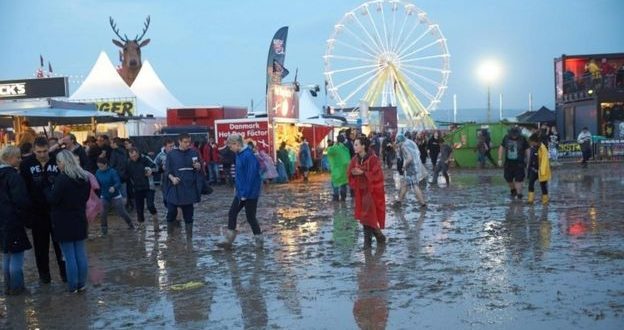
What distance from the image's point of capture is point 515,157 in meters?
14.6

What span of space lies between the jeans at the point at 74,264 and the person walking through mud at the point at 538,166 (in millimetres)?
9091

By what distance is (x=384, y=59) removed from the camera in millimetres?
46625

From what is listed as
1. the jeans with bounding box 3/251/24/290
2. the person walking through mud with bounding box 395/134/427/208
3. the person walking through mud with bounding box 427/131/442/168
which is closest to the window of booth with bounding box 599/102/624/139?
the person walking through mud with bounding box 427/131/442/168

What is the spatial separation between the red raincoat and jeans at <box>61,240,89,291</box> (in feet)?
11.5

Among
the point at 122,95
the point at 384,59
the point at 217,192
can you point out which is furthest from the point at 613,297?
the point at 384,59

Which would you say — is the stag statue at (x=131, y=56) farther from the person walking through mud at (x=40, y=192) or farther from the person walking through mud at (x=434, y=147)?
the person walking through mud at (x=40, y=192)

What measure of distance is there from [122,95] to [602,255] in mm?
27156

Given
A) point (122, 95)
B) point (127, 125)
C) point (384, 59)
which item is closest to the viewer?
point (127, 125)

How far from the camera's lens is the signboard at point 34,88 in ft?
56.5

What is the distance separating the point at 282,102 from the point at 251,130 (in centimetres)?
175

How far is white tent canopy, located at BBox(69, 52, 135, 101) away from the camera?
1284 inches

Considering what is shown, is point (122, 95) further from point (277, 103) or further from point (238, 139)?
point (238, 139)

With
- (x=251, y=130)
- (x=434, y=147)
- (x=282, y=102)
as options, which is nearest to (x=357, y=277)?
(x=251, y=130)

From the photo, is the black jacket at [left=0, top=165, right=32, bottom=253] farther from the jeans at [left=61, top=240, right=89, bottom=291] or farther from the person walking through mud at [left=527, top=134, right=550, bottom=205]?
the person walking through mud at [left=527, top=134, right=550, bottom=205]
